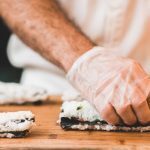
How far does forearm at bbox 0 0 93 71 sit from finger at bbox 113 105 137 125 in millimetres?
285

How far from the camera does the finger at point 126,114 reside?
3.68ft

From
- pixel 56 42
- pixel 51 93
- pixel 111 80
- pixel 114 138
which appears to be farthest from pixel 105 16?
pixel 114 138

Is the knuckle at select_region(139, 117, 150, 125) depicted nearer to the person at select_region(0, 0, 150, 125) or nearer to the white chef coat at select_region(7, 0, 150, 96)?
the person at select_region(0, 0, 150, 125)

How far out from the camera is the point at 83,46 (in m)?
1.40

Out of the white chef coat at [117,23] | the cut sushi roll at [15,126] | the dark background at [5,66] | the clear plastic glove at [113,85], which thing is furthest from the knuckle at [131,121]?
the dark background at [5,66]

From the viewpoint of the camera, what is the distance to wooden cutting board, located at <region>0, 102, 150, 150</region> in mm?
1003

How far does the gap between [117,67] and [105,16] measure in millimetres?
439

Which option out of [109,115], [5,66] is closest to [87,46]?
[109,115]

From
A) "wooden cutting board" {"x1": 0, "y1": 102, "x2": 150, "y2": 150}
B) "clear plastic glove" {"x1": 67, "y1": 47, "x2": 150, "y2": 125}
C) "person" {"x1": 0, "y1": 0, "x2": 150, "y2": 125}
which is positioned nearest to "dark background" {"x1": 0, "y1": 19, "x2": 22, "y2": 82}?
"person" {"x1": 0, "y1": 0, "x2": 150, "y2": 125}

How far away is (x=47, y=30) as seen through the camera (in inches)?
60.4

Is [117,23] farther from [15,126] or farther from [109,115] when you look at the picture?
[15,126]

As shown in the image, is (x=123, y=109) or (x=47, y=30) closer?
(x=123, y=109)

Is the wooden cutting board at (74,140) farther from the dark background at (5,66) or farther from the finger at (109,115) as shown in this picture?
the dark background at (5,66)

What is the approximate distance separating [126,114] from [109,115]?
1.6 inches
